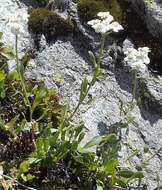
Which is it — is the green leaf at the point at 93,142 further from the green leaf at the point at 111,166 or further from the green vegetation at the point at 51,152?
the green leaf at the point at 111,166

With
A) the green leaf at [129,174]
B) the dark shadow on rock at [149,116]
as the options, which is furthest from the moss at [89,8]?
the green leaf at [129,174]

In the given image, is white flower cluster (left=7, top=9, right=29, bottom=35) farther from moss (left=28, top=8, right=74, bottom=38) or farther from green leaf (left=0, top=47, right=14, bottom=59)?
moss (left=28, top=8, right=74, bottom=38)

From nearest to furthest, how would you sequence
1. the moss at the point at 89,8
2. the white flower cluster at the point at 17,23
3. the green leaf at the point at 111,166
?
the white flower cluster at the point at 17,23
the green leaf at the point at 111,166
the moss at the point at 89,8

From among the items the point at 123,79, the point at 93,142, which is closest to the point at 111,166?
the point at 93,142

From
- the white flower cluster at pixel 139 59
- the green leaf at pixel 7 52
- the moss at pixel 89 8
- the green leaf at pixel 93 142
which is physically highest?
the moss at pixel 89 8

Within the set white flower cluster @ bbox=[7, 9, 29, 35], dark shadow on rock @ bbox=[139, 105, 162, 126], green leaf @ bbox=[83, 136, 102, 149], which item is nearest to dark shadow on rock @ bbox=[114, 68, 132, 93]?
dark shadow on rock @ bbox=[139, 105, 162, 126]

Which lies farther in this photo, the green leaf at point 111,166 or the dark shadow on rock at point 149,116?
the dark shadow on rock at point 149,116

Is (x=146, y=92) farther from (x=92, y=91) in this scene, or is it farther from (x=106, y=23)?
(x=106, y=23)
